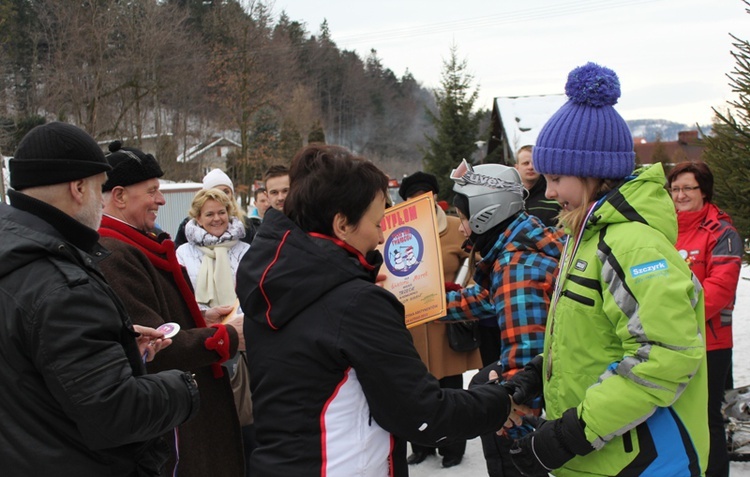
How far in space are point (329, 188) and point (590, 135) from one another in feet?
3.04

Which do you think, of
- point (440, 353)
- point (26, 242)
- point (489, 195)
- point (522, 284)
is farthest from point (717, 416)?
point (26, 242)

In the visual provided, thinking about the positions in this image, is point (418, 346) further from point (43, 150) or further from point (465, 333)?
point (43, 150)

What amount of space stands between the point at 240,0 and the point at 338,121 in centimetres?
3830

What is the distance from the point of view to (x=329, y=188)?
2121mm

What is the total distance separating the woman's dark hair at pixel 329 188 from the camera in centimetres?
212

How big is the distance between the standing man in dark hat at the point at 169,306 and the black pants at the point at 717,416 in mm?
2976

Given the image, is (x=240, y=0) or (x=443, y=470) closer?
(x=443, y=470)

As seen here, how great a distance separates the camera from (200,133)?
128 ft

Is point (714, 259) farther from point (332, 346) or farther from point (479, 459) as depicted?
point (332, 346)

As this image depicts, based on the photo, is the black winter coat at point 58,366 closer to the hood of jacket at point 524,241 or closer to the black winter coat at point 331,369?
the black winter coat at point 331,369

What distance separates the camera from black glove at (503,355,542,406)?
2.42 metres

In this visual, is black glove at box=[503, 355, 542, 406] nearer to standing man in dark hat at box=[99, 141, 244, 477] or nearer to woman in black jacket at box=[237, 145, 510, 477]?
woman in black jacket at box=[237, 145, 510, 477]

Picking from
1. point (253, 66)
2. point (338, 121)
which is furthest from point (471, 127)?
point (338, 121)

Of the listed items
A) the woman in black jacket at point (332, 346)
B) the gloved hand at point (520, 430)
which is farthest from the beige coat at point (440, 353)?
the woman in black jacket at point (332, 346)
